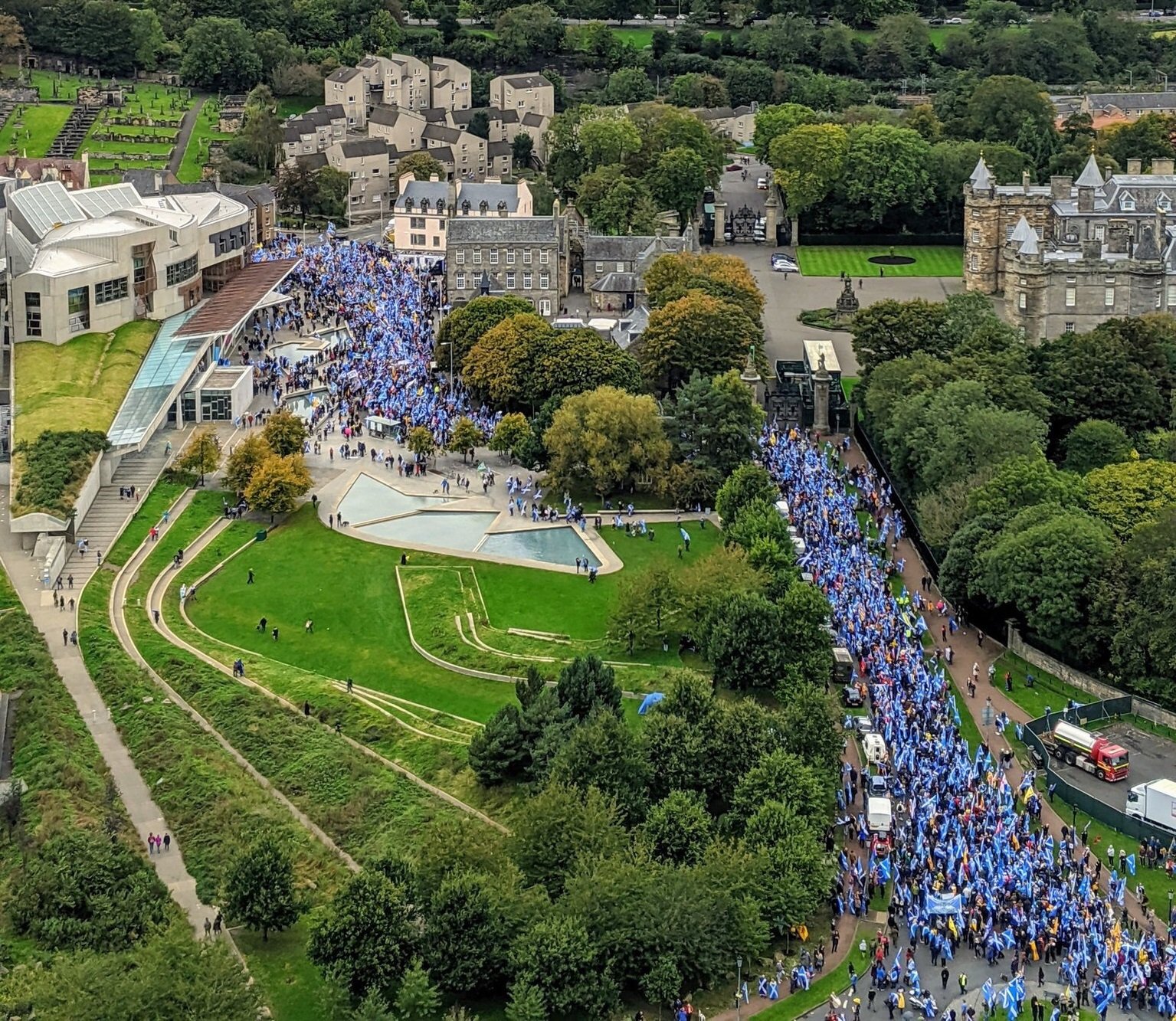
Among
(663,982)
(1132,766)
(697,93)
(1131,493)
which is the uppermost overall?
(697,93)

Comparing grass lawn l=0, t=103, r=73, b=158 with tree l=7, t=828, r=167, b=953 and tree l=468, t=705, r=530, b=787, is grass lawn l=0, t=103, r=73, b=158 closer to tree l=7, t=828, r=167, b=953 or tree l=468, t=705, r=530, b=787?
tree l=468, t=705, r=530, b=787

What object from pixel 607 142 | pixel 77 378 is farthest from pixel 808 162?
pixel 77 378

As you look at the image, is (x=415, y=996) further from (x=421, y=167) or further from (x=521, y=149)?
(x=521, y=149)

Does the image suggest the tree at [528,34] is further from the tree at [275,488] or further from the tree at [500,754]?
the tree at [500,754]

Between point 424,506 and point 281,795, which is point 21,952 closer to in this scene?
point 281,795

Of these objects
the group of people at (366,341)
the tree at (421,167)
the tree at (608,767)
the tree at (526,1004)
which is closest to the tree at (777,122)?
the tree at (421,167)

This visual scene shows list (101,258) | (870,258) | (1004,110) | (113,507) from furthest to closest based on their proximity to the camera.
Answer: (1004,110) < (870,258) < (101,258) < (113,507)

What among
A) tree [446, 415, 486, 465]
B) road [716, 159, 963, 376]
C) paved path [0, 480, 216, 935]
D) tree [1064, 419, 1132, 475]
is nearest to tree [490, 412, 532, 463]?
tree [446, 415, 486, 465]
